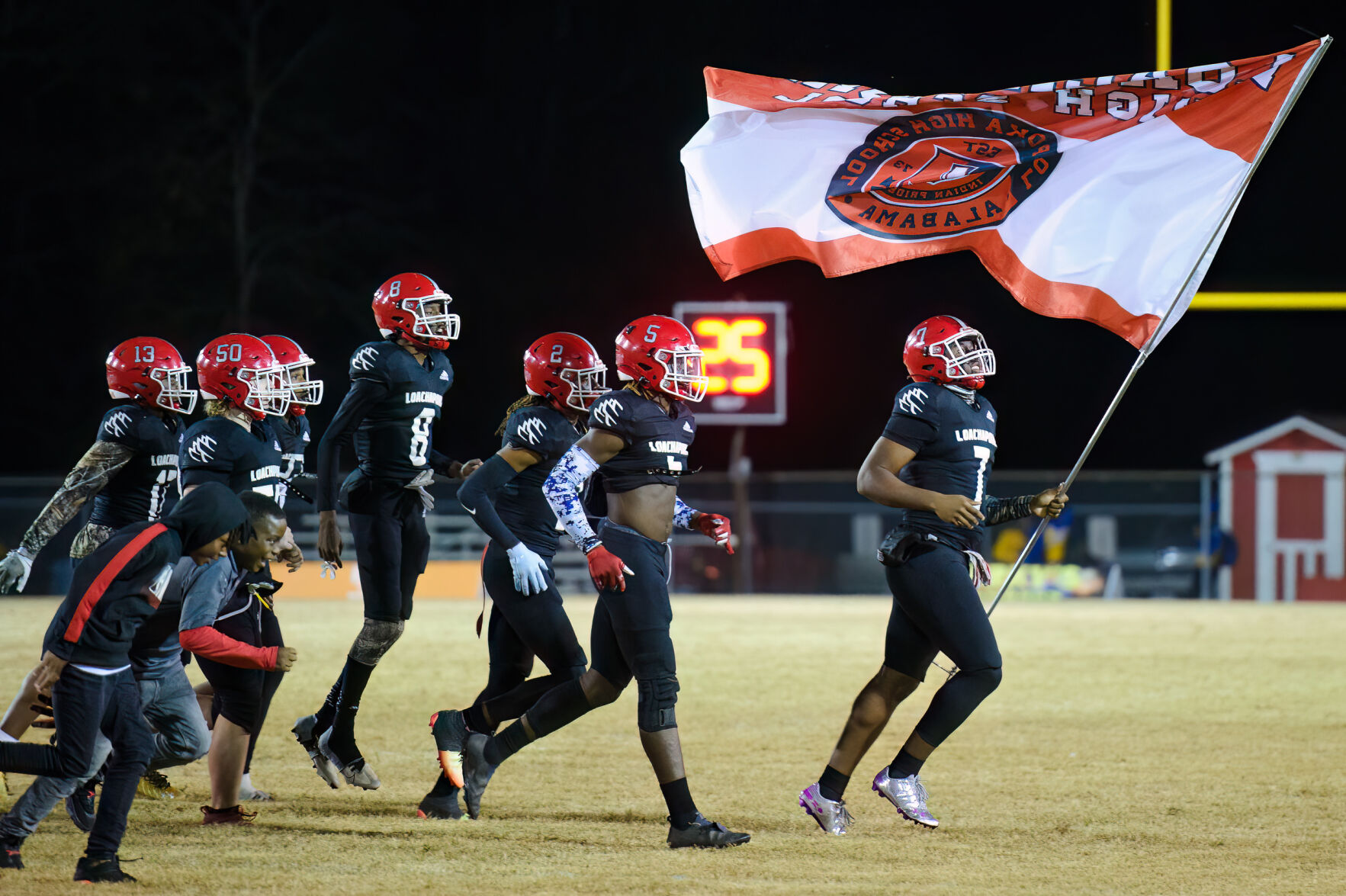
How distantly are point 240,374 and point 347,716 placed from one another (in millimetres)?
1725

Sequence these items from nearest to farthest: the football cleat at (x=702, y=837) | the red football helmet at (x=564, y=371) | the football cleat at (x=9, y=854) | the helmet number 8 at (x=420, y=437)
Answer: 1. the football cleat at (x=9, y=854)
2. the football cleat at (x=702, y=837)
3. the red football helmet at (x=564, y=371)
4. the helmet number 8 at (x=420, y=437)

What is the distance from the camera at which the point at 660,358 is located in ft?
22.0

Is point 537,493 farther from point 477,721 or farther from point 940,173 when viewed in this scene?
point 940,173

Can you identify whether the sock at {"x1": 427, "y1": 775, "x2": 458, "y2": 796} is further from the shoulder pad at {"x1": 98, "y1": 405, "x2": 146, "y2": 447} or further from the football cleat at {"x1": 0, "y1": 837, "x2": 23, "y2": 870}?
the shoulder pad at {"x1": 98, "y1": 405, "x2": 146, "y2": 447}

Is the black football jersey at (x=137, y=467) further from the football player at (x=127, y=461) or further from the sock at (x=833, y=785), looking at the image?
the sock at (x=833, y=785)

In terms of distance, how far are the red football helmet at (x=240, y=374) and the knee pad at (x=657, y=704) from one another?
7.68 ft

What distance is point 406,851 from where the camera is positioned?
6289 mm

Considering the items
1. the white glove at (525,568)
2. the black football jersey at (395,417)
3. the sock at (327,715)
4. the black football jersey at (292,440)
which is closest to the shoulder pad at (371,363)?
the black football jersey at (395,417)

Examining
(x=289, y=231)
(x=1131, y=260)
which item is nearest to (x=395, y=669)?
(x=1131, y=260)

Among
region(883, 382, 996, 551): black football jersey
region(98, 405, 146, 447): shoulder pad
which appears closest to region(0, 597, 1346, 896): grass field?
region(883, 382, 996, 551): black football jersey

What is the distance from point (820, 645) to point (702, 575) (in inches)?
366

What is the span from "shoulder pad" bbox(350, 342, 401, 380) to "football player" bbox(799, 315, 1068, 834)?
8.19ft

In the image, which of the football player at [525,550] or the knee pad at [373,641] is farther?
the knee pad at [373,641]

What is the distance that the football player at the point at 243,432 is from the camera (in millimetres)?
7113
